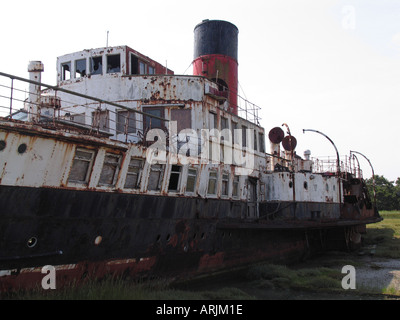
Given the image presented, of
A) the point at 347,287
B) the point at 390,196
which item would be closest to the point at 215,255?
the point at 347,287

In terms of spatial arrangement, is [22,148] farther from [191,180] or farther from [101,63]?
[101,63]

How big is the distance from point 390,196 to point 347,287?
5194 cm

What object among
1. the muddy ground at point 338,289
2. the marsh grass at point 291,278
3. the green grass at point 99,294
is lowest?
the muddy ground at point 338,289

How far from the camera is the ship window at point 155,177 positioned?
433 inches

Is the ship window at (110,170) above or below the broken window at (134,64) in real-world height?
below

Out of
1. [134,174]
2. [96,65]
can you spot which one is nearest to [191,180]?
[134,174]

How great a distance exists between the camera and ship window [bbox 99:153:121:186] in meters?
9.73

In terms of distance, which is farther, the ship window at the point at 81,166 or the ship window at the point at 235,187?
the ship window at the point at 235,187

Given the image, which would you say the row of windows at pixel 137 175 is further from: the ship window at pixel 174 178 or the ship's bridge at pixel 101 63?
the ship's bridge at pixel 101 63

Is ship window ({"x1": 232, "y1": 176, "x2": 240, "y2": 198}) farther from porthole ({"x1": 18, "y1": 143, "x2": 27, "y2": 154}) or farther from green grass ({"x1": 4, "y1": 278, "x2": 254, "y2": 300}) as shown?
porthole ({"x1": 18, "y1": 143, "x2": 27, "y2": 154})

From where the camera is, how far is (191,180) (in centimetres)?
1238
